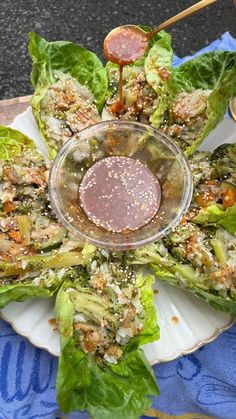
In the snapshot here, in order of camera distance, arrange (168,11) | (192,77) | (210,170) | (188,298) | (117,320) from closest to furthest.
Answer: (117,320)
(188,298)
(210,170)
(192,77)
(168,11)

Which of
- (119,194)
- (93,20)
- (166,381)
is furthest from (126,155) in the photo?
(93,20)

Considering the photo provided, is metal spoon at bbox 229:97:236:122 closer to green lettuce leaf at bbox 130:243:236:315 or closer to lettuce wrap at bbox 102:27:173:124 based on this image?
lettuce wrap at bbox 102:27:173:124

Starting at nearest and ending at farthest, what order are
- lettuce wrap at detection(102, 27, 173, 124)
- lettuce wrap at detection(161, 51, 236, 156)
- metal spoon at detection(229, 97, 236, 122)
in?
lettuce wrap at detection(161, 51, 236, 156), lettuce wrap at detection(102, 27, 173, 124), metal spoon at detection(229, 97, 236, 122)

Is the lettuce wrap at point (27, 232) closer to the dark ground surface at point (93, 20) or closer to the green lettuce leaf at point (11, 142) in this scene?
the green lettuce leaf at point (11, 142)

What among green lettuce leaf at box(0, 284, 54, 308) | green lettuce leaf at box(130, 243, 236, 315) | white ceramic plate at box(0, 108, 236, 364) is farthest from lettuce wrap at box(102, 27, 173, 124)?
green lettuce leaf at box(0, 284, 54, 308)

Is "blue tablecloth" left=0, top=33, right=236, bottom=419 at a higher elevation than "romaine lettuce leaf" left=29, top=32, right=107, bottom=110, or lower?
lower

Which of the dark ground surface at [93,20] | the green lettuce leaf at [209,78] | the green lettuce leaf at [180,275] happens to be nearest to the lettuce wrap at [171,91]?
the green lettuce leaf at [209,78]

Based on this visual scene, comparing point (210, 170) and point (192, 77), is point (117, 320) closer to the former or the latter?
point (210, 170)

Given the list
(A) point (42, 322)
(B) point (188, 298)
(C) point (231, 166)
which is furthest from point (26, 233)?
(C) point (231, 166)
